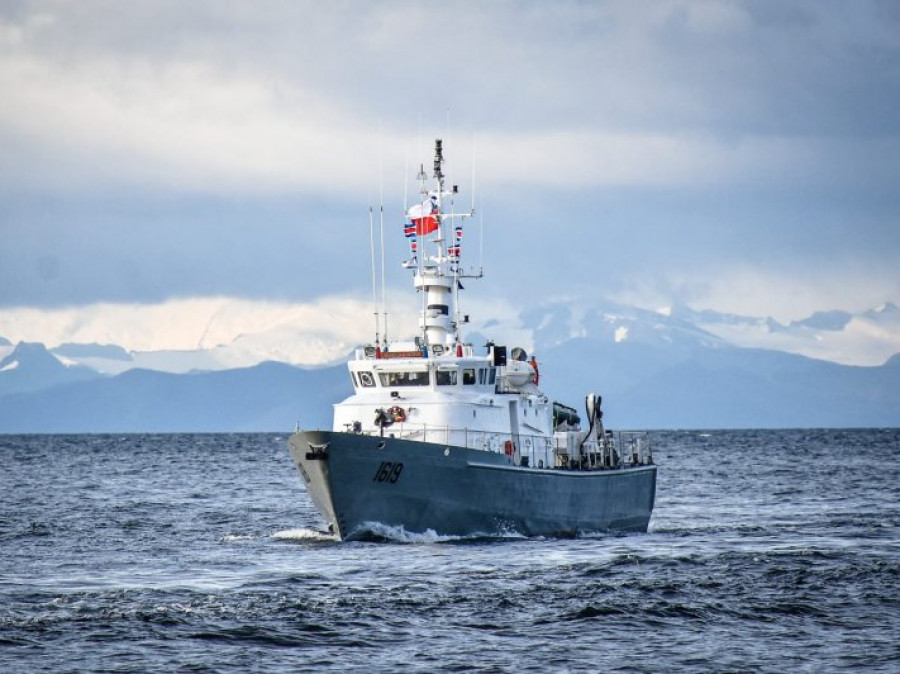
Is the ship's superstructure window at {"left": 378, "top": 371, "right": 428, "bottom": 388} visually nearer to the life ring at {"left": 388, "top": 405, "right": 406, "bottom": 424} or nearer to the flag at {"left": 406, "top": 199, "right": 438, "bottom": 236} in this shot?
the life ring at {"left": 388, "top": 405, "right": 406, "bottom": 424}

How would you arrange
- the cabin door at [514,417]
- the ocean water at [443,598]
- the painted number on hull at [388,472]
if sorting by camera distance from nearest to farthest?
the ocean water at [443,598], the painted number on hull at [388,472], the cabin door at [514,417]

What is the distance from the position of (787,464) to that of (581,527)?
3106 inches

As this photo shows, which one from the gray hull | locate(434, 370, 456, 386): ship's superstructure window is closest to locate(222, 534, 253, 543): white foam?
the gray hull

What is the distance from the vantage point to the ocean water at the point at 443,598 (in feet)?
88.8

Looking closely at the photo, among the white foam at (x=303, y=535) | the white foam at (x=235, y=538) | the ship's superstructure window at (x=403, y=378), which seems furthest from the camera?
the white foam at (x=235, y=538)

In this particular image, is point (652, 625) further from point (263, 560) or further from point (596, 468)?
point (596, 468)

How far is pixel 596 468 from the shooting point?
164ft

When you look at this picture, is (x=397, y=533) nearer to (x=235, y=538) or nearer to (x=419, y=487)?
(x=419, y=487)

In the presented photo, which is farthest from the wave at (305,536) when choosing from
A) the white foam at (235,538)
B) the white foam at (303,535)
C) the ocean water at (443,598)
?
the white foam at (235,538)

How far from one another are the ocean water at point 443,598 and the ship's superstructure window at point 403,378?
5247 mm

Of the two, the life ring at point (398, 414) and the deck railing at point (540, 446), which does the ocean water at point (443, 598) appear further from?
the life ring at point (398, 414)

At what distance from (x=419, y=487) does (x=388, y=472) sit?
112cm

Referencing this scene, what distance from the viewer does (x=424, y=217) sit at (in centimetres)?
4788

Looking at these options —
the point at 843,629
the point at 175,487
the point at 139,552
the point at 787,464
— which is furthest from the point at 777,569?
the point at 787,464
